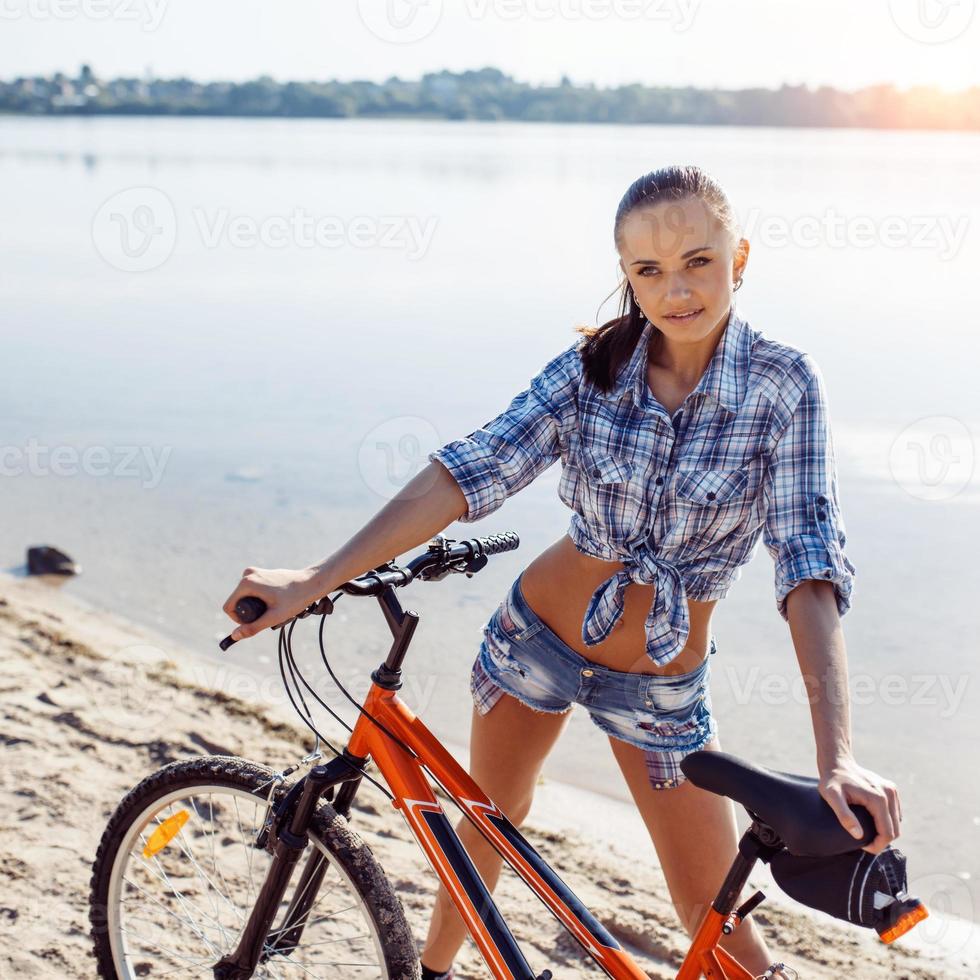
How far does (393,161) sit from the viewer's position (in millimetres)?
37000

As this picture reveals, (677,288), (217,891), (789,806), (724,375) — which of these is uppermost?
(677,288)

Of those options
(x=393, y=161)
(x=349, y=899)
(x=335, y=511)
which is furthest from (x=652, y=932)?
(x=393, y=161)

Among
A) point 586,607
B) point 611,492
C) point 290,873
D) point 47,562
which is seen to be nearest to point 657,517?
point 611,492

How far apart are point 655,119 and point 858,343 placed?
3215 centimetres

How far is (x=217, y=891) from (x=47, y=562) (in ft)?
12.2

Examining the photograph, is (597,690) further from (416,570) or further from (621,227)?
(621,227)

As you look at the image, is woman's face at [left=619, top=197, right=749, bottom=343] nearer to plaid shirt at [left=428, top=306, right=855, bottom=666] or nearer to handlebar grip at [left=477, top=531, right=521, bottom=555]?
plaid shirt at [left=428, top=306, right=855, bottom=666]

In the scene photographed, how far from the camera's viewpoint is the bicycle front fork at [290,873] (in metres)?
2.08

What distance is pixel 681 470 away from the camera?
197 centimetres

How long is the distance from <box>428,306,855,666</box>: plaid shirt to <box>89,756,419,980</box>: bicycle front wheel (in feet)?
2.03

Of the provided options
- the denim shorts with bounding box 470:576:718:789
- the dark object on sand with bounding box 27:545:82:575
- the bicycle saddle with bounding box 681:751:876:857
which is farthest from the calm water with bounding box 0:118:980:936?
the bicycle saddle with bounding box 681:751:876:857

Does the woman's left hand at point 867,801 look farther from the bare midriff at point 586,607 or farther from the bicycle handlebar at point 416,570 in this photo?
the bicycle handlebar at point 416,570

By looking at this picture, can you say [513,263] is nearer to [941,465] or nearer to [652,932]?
[941,465]

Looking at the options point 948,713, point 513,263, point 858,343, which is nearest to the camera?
point 948,713
